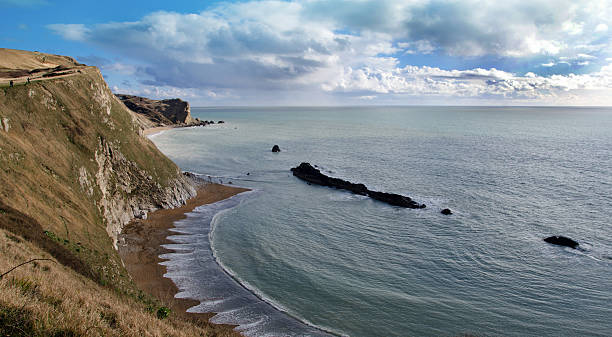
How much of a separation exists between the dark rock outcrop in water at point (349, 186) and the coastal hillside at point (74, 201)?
22159mm

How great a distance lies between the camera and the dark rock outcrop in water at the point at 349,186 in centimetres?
4900

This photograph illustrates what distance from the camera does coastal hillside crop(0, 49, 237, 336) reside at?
12266mm

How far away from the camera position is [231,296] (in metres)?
26.5

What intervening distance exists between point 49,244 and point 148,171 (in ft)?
83.2

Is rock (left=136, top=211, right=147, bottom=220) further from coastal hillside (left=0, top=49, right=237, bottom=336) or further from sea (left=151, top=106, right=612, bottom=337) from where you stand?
sea (left=151, top=106, right=612, bottom=337)

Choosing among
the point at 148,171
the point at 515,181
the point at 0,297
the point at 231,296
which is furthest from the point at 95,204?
the point at 515,181

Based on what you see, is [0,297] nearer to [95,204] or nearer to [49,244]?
[49,244]

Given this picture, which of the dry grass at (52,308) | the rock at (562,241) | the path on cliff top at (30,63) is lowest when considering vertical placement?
the rock at (562,241)

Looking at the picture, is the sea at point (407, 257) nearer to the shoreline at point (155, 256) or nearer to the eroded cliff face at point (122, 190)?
the shoreline at point (155, 256)

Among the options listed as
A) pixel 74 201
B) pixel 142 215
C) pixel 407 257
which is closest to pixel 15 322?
pixel 74 201

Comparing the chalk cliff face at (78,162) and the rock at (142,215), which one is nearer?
the chalk cliff face at (78,162)

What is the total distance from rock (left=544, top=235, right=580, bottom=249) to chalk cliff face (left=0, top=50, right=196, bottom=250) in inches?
1673

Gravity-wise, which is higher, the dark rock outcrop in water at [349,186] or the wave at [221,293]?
the dark rock outcrop in water at [349,186]

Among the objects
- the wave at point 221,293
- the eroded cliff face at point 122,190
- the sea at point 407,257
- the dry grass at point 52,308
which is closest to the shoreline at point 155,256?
the wave at point 221,293
